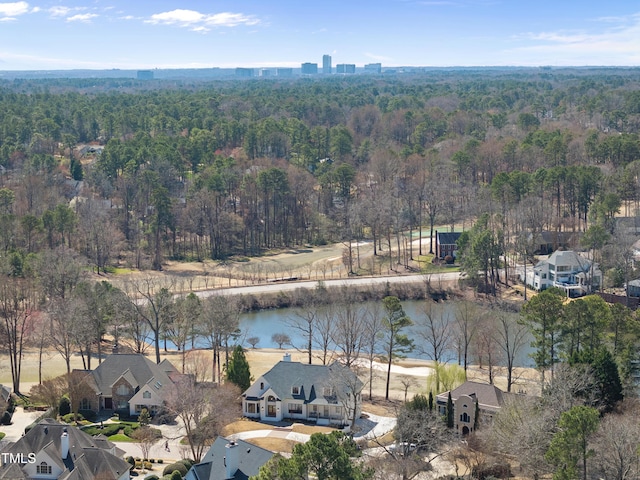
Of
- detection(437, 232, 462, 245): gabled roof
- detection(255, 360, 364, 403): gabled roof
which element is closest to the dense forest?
detection(437, 232, 462, 245): gabled roof

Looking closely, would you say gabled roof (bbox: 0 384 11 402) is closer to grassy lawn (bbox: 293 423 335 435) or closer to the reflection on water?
grassy lawn (bbox: 293 423 335 435)

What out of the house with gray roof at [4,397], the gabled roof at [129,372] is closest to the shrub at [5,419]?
the house with gray roof at [4,397]

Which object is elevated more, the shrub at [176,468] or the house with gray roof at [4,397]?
the house with gray roof at [4,397]

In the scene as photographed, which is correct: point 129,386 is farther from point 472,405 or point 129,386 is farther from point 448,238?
point 448,238

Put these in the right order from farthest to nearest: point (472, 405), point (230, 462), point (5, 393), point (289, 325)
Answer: point (289, 325) → point (5, 393) → point (472, 405) → point (230, 462)

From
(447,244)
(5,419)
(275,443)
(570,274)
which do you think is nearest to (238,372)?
(275,443)

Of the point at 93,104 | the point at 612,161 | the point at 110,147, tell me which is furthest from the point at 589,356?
the point at 93,104

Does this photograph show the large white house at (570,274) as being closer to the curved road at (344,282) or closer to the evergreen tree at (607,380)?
the curved road at (344,282)

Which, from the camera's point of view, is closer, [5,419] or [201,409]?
[201,409]
